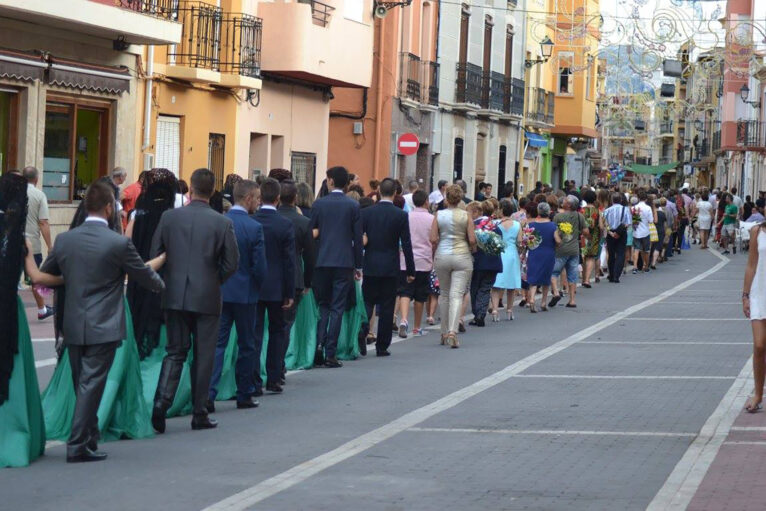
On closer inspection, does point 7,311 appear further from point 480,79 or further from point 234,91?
point 480,79

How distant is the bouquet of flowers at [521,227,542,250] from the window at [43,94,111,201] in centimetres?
722

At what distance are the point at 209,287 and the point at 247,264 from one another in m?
1.14

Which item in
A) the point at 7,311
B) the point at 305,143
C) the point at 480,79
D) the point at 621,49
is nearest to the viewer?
the point at 7,311

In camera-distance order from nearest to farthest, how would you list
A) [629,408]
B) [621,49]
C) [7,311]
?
1. [7,311]
2. [629,408]
3. [621,49]

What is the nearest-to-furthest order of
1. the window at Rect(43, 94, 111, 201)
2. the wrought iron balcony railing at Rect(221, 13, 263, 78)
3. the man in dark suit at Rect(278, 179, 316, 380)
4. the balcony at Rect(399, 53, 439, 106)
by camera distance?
the man in dark suit at Rect(278, 179, 316, 380)
the window at Rect(43, 94, 111, 201)
the wrought iron balcony railing at Rect(221, 13, 263, 78)
the balcony at Rect(399, 53, 439, 106)

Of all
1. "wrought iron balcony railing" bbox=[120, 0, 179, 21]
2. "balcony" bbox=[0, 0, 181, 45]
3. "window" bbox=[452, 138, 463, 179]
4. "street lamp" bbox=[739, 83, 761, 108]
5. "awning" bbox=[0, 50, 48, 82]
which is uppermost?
"street lamp" bbox=[739, 83, 761, 108]

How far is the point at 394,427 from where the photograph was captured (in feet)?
36.1

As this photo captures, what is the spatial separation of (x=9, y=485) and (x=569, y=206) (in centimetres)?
1746

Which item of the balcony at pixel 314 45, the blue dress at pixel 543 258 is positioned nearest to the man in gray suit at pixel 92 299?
the blue dress at pixel 543 258

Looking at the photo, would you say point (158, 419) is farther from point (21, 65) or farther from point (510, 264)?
point (21, 65)

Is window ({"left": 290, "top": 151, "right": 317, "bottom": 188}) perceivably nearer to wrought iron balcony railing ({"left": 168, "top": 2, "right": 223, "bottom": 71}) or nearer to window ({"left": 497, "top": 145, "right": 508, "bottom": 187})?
wrought iron balcony railing ({"left": 168, "top": 2, "right": 223, "bottom": 71})

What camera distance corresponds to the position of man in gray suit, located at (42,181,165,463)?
9.37 m

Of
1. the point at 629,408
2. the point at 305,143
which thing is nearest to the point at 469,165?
the point at 305,143

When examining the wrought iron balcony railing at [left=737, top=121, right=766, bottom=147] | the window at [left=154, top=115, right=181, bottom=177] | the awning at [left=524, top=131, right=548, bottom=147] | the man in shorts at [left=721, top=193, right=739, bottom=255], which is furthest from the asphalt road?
the wrought iron balcony railing at [left=737, top=121, right=766, bottom=147]
